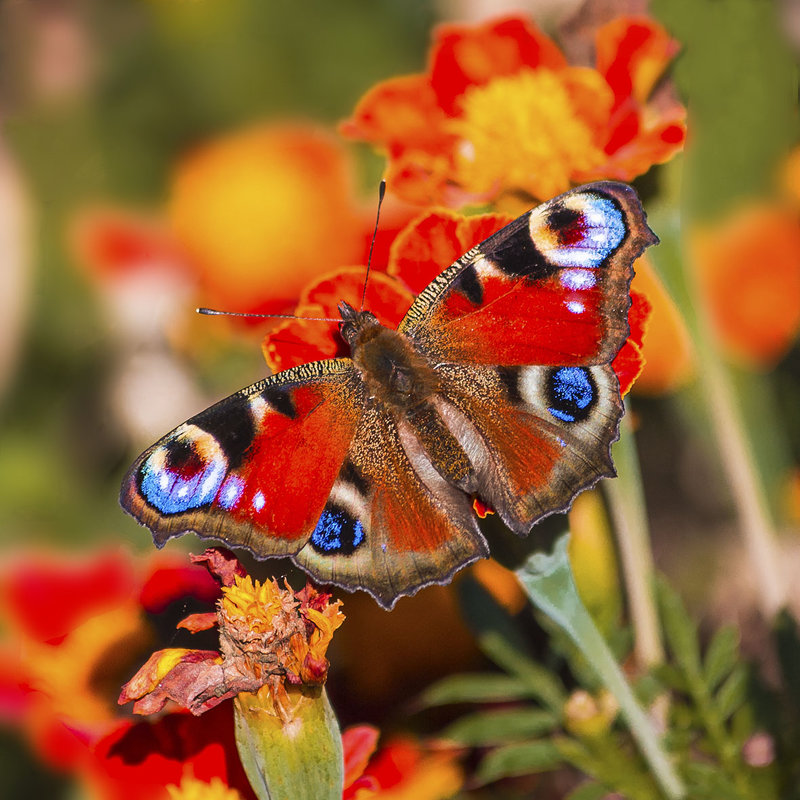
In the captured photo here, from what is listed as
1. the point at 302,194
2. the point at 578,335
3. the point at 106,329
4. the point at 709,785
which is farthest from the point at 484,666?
the point at 106,329

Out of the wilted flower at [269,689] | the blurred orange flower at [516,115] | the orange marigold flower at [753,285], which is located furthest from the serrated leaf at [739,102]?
the wilted flower at [269,689]

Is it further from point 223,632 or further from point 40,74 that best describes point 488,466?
point 40,74

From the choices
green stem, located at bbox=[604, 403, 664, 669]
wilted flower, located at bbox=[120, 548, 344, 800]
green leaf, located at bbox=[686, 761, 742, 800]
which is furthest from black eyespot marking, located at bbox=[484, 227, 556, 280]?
green leaf, located at bbox=[686, 761, 742, 800]

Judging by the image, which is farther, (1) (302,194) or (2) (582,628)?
(1) (302,194)

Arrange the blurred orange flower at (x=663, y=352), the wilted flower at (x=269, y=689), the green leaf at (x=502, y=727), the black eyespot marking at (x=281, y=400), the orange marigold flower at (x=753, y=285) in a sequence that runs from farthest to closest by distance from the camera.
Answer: the orange marigold flower at (x=753, y=285), the blurred orange flower at (x=663, y=352), the green leaf at (x=502, y=727), the black eyespot marking at (x=281, y=400), the wilted flower at (x=269, y=689)

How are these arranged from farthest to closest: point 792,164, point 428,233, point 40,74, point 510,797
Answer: point 40,74
point 792,164
point 510,797
point 428,233

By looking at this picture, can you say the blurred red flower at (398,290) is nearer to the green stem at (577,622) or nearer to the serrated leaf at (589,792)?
the green stem at (577,622)
